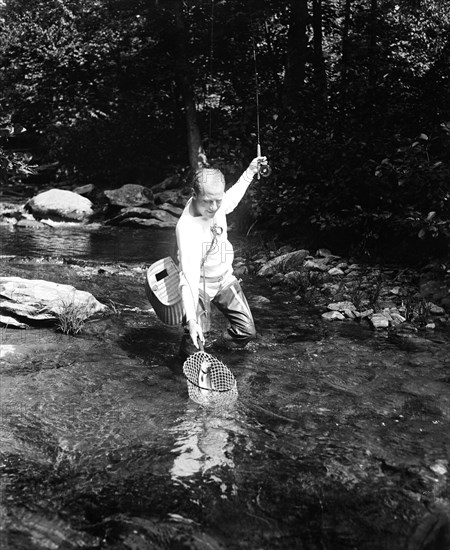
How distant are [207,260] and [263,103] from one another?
8.01 metres

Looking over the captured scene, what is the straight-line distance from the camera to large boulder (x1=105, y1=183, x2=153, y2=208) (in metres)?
14.6

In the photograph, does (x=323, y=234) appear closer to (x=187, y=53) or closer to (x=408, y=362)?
(x=408, y=362)

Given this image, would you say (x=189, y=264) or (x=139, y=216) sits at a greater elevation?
(x=189, y=264)

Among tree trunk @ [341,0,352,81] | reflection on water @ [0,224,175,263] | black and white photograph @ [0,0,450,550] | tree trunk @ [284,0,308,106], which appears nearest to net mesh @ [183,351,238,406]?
black and white photograph @ [0,0,450,550]

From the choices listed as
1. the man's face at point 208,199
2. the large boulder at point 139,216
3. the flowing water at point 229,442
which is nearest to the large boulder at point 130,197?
the large boulder at point 139,216

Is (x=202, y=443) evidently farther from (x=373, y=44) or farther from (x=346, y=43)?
(x=346, y=43)

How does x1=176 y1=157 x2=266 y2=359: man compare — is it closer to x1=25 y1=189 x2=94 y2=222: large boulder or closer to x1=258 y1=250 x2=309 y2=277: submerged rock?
x1=258 y1=250 x2=309 y2=277: submerged rock

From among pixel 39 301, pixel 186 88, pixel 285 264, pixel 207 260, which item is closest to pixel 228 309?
pixel 207 260

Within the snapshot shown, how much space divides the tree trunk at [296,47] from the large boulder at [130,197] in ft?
15.0

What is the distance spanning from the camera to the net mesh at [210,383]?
14.3 ft

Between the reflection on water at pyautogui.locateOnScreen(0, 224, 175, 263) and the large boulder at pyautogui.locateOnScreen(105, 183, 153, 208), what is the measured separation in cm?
106

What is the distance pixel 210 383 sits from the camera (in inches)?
176

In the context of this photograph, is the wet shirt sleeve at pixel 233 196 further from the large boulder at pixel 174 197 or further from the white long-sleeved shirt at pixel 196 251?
the large boulder at pixel 174 197

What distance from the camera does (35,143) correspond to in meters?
20.6
